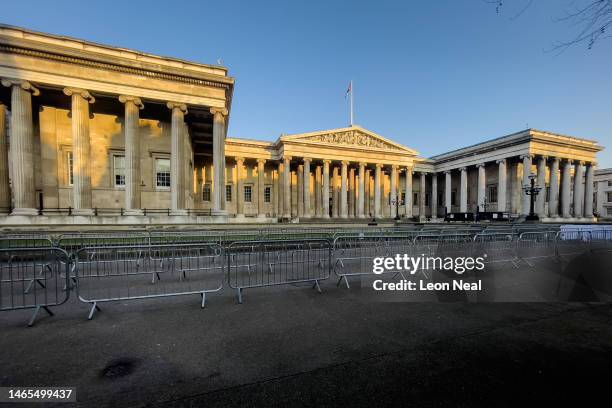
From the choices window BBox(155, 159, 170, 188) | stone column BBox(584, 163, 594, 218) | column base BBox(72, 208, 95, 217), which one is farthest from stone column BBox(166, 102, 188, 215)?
stone column BBox(584, 163, 594, 218)

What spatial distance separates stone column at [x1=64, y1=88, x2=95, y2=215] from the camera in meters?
17.6

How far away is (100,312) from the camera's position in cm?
470

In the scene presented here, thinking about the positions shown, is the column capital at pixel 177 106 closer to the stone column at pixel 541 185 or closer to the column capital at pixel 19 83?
the column capital at pixel 19 83

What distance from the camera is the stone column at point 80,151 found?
1761 cm

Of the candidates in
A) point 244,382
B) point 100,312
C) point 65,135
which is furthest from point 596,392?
point 65,135

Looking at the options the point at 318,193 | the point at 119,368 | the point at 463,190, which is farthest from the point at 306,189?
the point at 119,368

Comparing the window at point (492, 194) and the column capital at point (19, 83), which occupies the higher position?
the column capital at point (19, 83)

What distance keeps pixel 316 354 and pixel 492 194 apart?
5466cm

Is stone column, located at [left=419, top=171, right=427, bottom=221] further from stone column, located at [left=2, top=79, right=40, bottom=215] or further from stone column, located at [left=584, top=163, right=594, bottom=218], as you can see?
stone column, located at [left=2, top=79, right=40, bottom=215]

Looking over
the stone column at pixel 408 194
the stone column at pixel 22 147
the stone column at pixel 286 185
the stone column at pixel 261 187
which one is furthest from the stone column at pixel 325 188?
the stone column at pixel 22 147

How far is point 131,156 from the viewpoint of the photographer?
61.9ft

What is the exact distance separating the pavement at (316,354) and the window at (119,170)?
19125mm

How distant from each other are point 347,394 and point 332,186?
45676 mm

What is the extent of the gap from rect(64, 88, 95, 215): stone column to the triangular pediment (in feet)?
76.5
